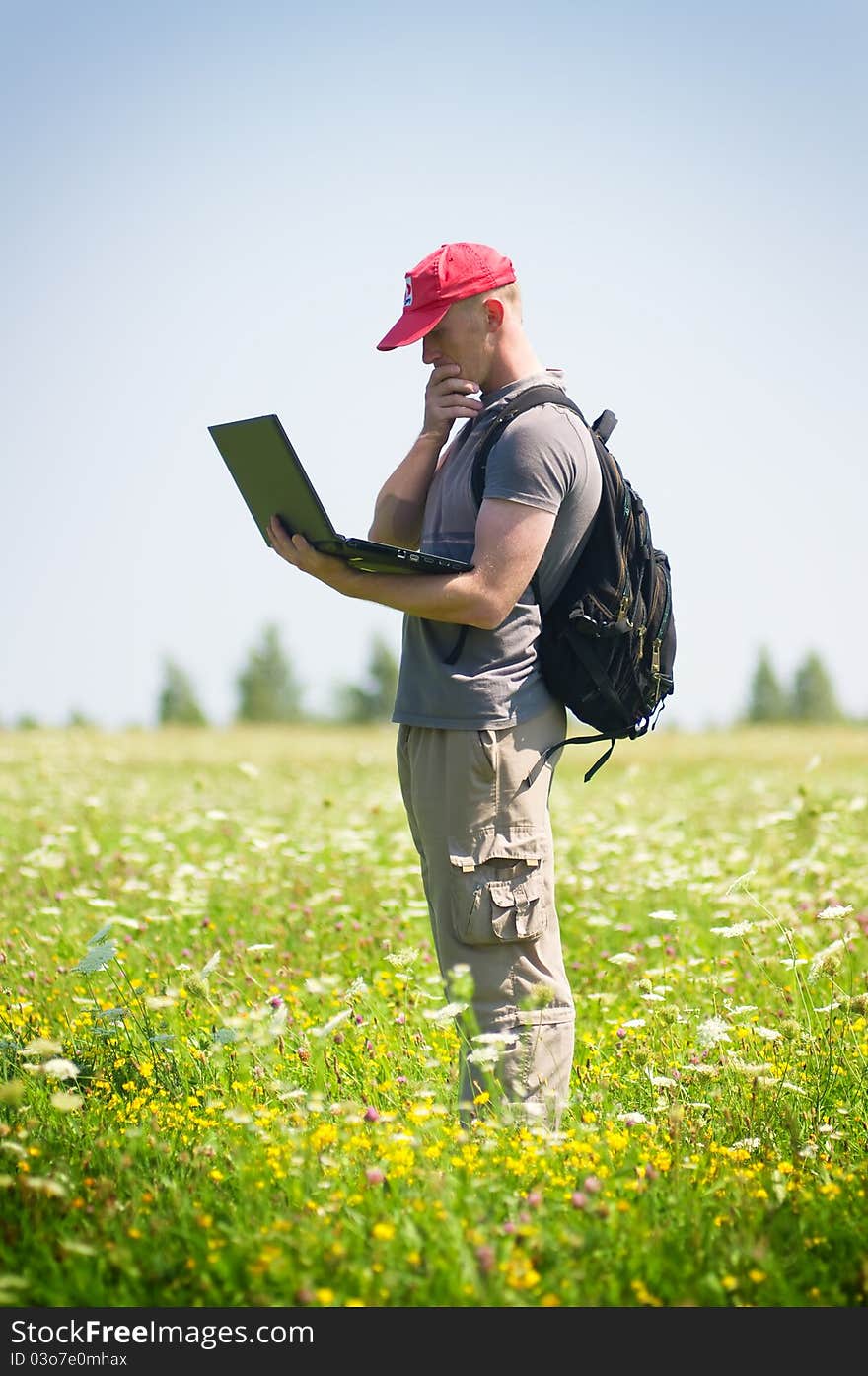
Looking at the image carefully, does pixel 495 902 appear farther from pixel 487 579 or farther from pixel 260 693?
pixel 260 693

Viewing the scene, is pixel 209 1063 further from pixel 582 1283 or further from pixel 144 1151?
pixel 582 1283

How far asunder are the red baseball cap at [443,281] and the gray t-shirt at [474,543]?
34 cm

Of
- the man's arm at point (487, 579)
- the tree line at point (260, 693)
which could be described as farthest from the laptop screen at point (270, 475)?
the tree line at point (260, 693)

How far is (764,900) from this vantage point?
7777 mm

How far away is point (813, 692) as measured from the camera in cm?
5841

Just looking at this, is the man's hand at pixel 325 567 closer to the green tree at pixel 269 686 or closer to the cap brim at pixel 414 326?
the cap brim at pixel 414 326

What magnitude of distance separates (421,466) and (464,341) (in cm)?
44

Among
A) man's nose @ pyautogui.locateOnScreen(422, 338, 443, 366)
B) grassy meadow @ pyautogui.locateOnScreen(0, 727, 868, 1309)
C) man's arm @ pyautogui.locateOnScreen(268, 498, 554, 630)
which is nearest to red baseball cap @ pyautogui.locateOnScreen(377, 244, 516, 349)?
man's nose @ pyautogui.locateOnScreen(422, 338, 443, 366)

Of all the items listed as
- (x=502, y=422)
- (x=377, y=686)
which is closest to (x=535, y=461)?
(x=502, y=422)

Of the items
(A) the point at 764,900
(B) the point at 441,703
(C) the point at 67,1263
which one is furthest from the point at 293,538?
(A) the point at 764,900

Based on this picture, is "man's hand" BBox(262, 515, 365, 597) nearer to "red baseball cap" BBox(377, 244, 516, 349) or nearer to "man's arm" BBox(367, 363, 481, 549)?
"man's arm" BBox(367, 363, 481, 549)

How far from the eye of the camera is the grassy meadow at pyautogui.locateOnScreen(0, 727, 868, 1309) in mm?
3367

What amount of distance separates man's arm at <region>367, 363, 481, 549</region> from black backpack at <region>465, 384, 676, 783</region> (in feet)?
0.69

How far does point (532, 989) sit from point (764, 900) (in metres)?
3.82
